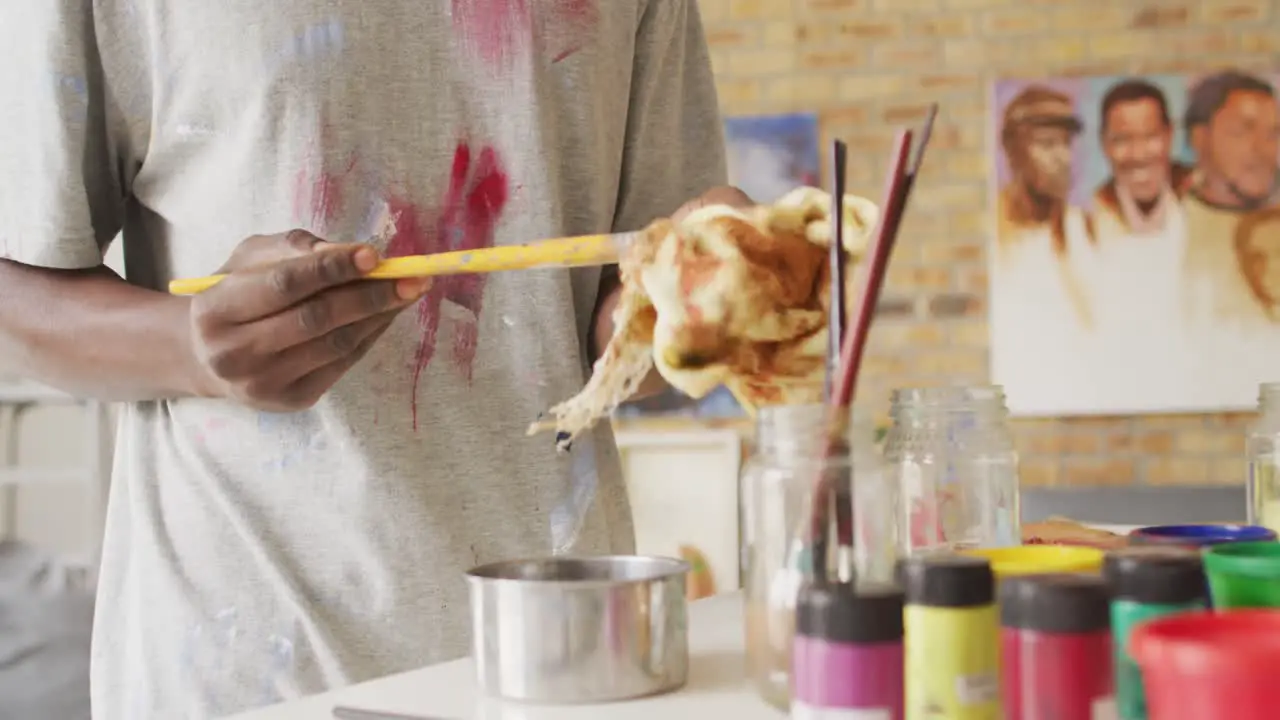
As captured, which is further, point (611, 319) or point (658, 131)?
point (658, 131)

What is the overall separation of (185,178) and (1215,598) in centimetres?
84

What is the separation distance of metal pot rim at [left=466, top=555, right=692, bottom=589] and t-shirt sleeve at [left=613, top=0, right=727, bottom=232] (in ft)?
1.58

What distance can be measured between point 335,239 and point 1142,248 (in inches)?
99.5

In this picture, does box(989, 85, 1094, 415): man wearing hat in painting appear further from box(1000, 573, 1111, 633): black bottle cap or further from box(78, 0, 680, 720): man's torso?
box(1000, 573, 1111, 633): black bottle cap

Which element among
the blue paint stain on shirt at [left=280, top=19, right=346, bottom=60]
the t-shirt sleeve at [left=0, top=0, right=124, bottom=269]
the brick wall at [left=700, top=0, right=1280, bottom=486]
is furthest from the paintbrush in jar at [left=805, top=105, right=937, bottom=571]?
the brick wall at [left=700, top=0, right=1280, bottom=486]

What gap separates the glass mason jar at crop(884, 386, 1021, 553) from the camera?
1.12 meters

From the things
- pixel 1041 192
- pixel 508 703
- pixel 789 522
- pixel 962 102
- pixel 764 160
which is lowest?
pixel 508 703

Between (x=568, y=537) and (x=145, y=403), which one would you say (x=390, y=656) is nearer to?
(x=568, y=537)

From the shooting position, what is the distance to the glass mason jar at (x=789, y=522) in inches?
31.1

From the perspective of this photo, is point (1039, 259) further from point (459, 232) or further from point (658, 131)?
point (459, 232)

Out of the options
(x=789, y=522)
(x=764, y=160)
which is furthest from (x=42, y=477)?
(x=789, y=522)

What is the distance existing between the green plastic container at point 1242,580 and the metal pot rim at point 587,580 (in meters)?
0.31

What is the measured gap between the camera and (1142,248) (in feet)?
10.6

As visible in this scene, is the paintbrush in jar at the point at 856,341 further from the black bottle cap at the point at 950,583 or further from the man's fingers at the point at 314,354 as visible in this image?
the man's fingers at the point at 314,354
